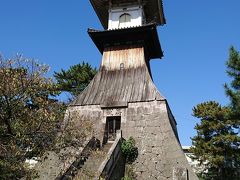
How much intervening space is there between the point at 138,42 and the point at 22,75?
12855 millimetres

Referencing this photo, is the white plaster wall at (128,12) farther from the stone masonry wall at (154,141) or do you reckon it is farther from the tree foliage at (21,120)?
the tree foliage at (21,120)

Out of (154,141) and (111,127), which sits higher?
(111,127)

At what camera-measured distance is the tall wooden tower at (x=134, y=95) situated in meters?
15.7

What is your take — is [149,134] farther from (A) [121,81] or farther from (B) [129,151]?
(A) [121,81]

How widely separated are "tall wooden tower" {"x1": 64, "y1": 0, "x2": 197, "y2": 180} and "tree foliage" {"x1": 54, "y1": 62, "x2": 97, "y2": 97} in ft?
19.2

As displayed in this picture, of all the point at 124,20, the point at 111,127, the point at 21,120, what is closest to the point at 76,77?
the point at 124,20

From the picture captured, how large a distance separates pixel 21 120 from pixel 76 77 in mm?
19016

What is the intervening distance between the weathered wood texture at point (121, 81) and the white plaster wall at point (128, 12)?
7.01 feet

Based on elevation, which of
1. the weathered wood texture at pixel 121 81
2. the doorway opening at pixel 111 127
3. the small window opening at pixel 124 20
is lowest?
the doorway opening at pixel 111 127

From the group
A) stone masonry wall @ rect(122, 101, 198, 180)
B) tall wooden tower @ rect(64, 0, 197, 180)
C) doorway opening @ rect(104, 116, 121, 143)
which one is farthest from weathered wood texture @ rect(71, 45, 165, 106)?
doorway opening @ rect(104, 116, 121, 143)

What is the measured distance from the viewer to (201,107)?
22375 millimetres

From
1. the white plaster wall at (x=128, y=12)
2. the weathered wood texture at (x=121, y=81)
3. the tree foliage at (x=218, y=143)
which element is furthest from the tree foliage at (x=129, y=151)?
the white plaster wall at (x=128, y=12)

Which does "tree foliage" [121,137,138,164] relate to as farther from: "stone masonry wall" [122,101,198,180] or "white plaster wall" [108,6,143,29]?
"white plaster wall" [108,6,143,29]

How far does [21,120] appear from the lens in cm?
987
